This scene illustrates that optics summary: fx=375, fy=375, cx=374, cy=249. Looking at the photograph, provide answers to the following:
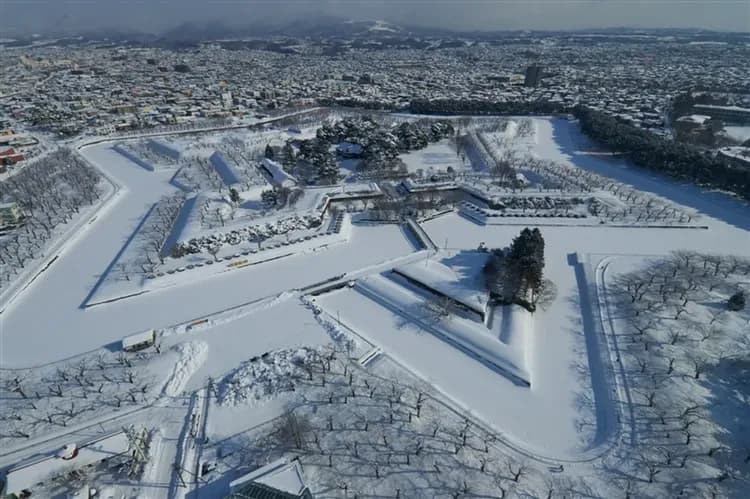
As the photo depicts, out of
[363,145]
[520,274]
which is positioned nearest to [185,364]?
[520,274]

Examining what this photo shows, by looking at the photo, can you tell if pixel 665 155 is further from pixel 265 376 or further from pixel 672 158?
pixel 265 376

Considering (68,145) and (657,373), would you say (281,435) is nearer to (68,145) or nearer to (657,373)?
(657,373)

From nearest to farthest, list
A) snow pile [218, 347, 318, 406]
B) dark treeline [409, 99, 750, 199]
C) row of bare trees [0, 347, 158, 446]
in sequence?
1. row of bare trees [0, 347, 158, 446]
2. snow pile [218, 347, 318, 406]
3. dark treeline [409, 99, 750, 199]

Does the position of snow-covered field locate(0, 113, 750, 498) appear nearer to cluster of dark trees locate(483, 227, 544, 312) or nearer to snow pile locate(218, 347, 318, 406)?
snow pile locate(218, 347, 318, 406)

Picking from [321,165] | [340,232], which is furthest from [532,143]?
[340,232]

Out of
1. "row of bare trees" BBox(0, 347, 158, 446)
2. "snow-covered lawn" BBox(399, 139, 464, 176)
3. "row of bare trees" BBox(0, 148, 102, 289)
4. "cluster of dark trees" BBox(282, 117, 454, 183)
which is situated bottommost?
"row of bare trees" BBox(0, 347, 158, 446)

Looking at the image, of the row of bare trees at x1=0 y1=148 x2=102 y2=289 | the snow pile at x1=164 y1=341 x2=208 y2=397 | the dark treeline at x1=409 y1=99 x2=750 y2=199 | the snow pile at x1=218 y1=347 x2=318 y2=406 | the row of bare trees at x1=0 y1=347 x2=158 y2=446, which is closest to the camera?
the row of bare trees at x1=0 y1=347 x2=158 y2=446

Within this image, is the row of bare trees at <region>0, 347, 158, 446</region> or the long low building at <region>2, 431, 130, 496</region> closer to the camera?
the long low building at <region>2, 431, 130, 496</region>

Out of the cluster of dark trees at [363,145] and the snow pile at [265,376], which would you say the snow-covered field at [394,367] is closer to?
the snow pile at [265,376]

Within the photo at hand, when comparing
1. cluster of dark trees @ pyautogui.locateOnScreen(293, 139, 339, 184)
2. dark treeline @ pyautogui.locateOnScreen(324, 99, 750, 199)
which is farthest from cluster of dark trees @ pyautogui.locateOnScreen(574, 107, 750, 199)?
cluster of dark trees @ pyautogui.locateOnScreen(293, 139, 339, 184)
